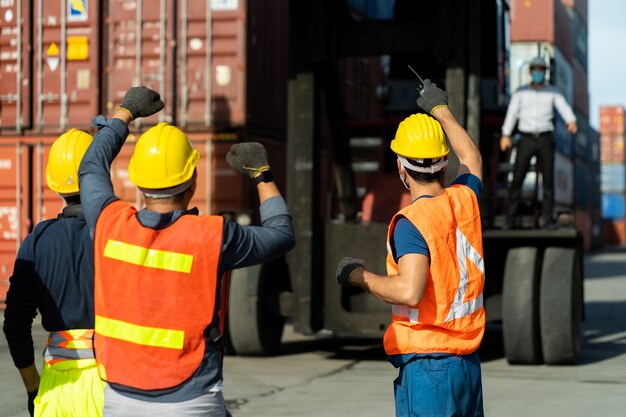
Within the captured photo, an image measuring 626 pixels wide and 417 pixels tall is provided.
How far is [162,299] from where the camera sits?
3434 mm

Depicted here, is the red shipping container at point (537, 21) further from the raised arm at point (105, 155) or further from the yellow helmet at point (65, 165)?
the raised arm at point (105, 155)

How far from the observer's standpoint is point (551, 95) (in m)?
11.2

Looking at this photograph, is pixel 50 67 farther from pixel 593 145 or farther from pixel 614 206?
pixel 614 206

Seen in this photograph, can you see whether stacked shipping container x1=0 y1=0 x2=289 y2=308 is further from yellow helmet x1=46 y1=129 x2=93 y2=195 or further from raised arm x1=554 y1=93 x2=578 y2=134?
yellow helmet x1=46 y1=129 x2=93 y2=195

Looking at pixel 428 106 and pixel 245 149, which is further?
pixel 428 106

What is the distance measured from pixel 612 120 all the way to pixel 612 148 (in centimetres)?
247

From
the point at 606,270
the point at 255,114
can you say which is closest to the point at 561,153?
the point at 606,270

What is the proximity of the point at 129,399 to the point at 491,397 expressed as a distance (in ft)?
18.9

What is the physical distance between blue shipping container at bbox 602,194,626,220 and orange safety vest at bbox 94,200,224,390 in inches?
2836

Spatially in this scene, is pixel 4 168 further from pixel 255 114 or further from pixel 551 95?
pixel 551 95

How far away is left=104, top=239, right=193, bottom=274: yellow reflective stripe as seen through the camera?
11.2ft

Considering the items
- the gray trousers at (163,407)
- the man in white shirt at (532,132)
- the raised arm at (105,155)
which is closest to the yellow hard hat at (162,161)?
the raised arm at (105,155)

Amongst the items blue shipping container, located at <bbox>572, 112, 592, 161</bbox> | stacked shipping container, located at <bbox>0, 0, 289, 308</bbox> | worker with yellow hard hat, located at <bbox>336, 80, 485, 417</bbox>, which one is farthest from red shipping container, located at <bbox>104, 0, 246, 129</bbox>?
blue shipping container, located at <bbox>572, 112, 592, 161</bbox>

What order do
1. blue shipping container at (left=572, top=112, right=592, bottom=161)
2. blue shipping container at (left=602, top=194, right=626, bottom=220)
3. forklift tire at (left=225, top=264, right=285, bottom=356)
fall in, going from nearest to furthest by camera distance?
forklift tire at (left=225, top=264, right=285, bottom=356), blue shipping container at (left=572, top=112, right=592, bottom=161), blue shipping container at (left=602, top=194, right=626, bottom=220)
